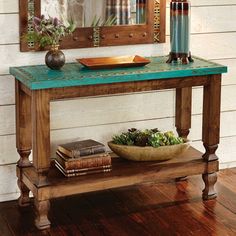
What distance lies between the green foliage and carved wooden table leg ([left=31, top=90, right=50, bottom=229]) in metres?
0.58

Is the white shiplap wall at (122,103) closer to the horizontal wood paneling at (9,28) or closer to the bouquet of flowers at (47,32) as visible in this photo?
the horizontal wood paneling at (9,28)

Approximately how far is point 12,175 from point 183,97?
1.12m

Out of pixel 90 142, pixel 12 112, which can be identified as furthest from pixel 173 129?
pixel 12 112

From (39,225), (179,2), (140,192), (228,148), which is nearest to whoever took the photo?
(39,225)

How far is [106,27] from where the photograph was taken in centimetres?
387

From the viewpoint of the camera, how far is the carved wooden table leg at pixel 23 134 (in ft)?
12.1

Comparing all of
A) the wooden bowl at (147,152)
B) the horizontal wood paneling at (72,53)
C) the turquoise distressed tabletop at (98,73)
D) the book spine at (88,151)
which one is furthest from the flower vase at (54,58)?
the wooden bowl at (147,152)

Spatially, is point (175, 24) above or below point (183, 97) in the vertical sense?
above

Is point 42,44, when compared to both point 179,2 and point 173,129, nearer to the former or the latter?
point 179,2

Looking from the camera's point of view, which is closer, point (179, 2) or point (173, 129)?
point (179, 2)

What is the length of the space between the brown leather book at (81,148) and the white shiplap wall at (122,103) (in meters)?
0.19

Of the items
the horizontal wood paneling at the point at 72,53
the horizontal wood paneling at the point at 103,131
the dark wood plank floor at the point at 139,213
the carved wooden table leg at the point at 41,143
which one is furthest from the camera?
the horizontal wood paneling at the point at 103,131

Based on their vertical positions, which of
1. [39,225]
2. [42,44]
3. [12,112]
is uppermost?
[42,44]

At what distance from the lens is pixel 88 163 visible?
3656 millimetres
